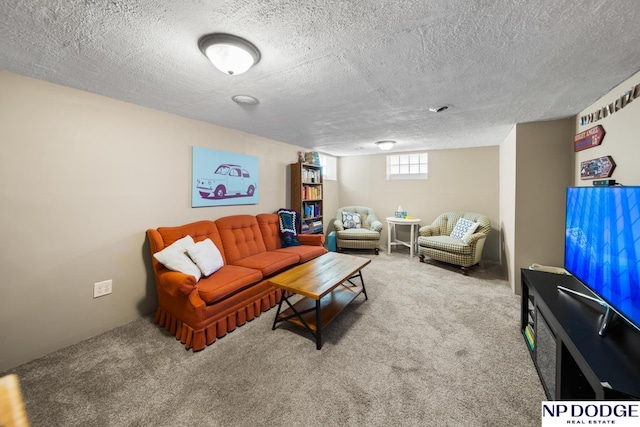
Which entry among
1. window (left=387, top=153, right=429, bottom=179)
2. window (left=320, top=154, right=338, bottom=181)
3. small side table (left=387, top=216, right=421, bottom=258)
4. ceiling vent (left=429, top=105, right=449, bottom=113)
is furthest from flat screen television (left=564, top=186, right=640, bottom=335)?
window (left=320, top=154, right=338, bottom=181)

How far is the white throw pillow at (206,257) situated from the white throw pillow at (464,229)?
3.50 meters

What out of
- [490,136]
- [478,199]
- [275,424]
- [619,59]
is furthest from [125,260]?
[478,199]

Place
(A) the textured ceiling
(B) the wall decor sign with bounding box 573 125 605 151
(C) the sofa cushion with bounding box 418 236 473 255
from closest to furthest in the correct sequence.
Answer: (A) the textured ceiling
(B) the wall decor sign with bounding box 573 125 605 151
(C) the sofa cushion with bounding box 418 236 473 255

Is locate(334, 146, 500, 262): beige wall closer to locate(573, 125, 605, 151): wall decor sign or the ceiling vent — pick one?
locate(573, 125, 605, 151): wall decor sign

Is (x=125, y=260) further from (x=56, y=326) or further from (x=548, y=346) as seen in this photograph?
(x=548, y=346)

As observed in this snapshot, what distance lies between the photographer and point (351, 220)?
5.14m

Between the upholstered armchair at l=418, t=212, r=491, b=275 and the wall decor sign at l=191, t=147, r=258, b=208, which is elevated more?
the wall decor sign at l=191, t=147, r=258, b=208

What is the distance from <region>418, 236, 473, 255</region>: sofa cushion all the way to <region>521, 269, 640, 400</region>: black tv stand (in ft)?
5.72

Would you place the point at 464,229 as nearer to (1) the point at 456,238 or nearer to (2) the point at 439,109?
(1) the point at 456,238

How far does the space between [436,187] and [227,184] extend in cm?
397

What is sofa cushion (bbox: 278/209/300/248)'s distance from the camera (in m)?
3.60

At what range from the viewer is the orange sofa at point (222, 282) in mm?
1948

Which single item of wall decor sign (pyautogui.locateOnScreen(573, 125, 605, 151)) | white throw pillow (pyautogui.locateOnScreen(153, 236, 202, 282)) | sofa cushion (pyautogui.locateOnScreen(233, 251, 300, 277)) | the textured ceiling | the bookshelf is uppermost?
the textured ceiling

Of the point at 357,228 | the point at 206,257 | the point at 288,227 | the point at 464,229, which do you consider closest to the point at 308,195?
the point at 288,227
